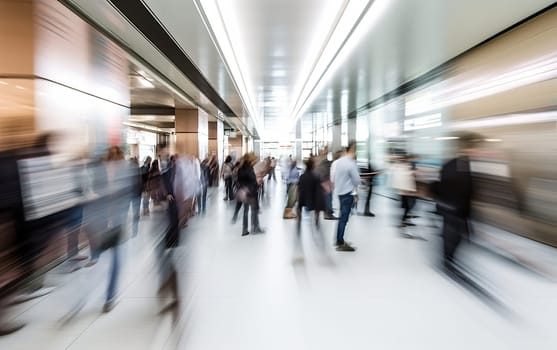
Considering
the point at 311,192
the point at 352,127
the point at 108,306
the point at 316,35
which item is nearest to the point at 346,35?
the point at 316,35

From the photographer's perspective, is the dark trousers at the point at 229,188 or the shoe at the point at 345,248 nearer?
the shoe at the point at 345,248

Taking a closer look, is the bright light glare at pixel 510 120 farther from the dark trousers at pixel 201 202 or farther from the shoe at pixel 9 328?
the shoe at pixel 9 328

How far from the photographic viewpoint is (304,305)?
3750mm

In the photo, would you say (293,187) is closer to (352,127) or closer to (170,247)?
(170,247)

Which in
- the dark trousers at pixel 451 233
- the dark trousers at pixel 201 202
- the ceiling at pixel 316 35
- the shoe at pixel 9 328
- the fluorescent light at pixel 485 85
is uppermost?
the ceiling at pixel 316 35

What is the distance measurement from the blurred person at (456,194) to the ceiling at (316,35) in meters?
2.43

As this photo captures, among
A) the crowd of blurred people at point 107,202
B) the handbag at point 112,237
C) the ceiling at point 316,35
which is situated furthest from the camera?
the ceiling at point 316,35

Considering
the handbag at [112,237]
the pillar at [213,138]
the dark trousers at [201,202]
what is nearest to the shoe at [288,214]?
the dark trousers at [201,202]

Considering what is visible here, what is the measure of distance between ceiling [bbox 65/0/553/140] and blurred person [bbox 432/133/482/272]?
2.43m

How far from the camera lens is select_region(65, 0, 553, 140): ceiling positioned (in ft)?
17.5

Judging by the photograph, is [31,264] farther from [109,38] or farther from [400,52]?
[400,52]

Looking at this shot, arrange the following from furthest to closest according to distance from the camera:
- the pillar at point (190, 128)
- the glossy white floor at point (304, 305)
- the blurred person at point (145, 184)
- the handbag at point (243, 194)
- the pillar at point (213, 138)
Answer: the pillar at point (213, 138) → the pillar at point (190, 128) → the blurred person at point (145, 184) → the handbag at point (243, 194) → the glossy white floor at point (304, 305)

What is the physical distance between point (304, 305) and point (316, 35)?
19.4 ft

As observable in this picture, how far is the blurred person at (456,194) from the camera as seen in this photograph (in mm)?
3992
